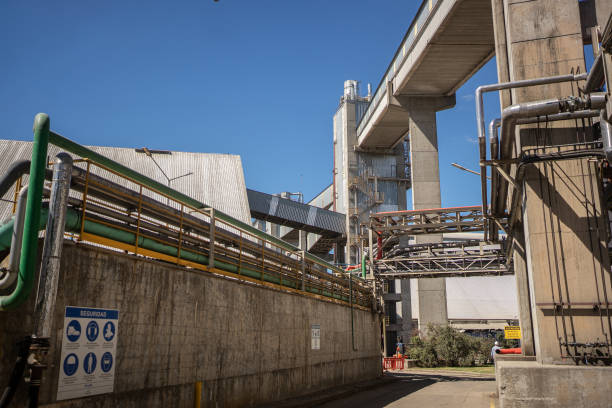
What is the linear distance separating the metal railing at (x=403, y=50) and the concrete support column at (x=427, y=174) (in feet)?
9.82

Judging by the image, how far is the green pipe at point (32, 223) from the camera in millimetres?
6641

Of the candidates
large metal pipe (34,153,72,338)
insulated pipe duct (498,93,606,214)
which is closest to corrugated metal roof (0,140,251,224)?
insulated pipe duct (498,93,606,214)

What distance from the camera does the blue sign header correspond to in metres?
7.59

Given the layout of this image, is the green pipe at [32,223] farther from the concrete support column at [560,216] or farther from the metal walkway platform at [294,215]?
the metal walkway platform at [294,215]

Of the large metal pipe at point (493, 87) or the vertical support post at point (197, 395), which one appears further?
the large metal pipe at point (493, 87)

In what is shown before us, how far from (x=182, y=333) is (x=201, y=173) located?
60.2 feet

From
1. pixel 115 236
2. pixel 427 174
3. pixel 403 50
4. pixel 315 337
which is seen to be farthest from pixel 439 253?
pixel 115 236

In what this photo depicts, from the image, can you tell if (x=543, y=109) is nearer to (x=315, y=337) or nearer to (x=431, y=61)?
(x=315, y=337)

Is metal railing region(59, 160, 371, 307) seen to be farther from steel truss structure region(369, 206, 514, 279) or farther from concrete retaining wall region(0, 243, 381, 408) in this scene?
steel truss structure region(369, 206, 514, 279)

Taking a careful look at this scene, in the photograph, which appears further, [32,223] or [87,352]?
[87,352]

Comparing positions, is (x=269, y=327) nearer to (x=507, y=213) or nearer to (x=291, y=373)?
(x=291, y=373)

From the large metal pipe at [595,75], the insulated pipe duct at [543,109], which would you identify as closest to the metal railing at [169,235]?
the insulated pipe duct at [543,109]

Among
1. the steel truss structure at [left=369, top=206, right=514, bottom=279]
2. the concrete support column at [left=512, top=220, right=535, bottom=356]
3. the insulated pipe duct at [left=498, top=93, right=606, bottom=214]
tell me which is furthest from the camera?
the steel truss structure at [left=369, top=206, right=514, bottom=279]

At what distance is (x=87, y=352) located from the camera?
783 centimetres
